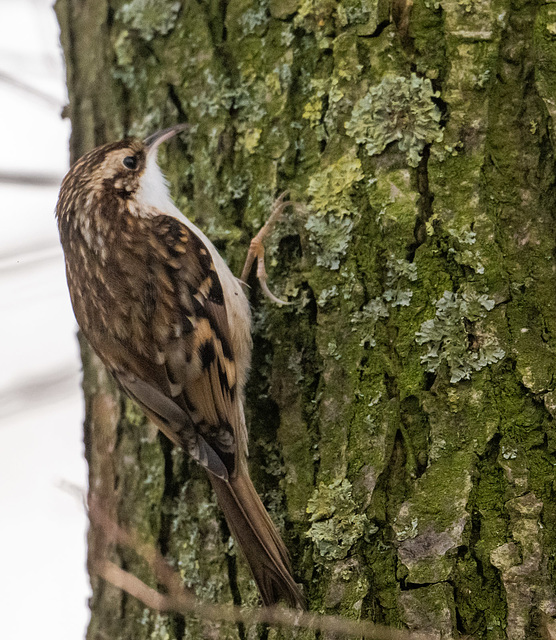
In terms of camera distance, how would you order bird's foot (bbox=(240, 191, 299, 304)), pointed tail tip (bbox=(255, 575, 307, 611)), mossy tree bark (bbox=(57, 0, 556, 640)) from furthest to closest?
1. bird's foot (bbox=(240, 191, 299, 304))
2. pointed tail tip (bbox=(255, 575, 307, 611))
3. mossy tree bark (bbox=(57, 0, 556, 640))

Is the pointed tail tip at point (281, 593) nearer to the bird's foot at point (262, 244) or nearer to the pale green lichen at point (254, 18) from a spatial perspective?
the bird's foot at point (262, 244)

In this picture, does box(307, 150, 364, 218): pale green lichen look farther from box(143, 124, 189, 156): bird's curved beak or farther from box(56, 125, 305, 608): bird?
box(143, 124, 189, 156): bird's curved beak

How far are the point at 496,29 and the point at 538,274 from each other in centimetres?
47

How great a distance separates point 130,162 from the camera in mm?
1719

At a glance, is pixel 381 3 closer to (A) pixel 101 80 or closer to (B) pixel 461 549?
(A) pixel 101 80

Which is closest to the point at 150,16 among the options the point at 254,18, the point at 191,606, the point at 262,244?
the point at 254,18

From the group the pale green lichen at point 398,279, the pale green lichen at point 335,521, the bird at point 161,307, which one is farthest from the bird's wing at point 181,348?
the pale green lichen at point 398,279

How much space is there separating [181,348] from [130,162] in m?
0.50

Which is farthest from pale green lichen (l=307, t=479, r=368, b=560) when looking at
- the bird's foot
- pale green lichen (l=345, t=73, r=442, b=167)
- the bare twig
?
pale green lichen (l=345, t=73, r=442, b=167)

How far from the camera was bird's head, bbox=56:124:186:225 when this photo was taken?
5.60ft

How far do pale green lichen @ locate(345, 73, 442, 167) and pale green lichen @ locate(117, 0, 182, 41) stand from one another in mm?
616

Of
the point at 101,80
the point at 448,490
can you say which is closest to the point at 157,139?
the point at 101,80

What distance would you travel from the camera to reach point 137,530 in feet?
5.46

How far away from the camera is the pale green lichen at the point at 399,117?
1344 millimetres
